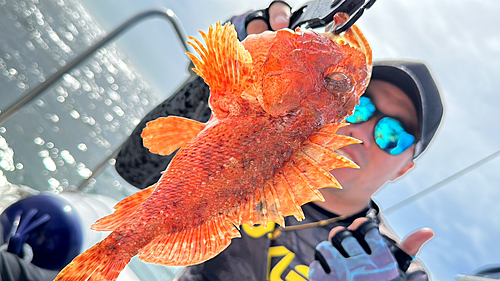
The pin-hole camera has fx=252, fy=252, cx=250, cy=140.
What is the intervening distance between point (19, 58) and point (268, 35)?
1735 cm

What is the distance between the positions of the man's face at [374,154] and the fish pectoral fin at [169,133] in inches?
51.8

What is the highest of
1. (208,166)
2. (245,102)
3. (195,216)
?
(245,102)

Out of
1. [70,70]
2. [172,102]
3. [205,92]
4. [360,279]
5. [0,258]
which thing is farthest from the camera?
[70,70]

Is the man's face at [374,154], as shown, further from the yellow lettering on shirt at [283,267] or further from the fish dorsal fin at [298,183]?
the fish dorsal fin at [298,183]

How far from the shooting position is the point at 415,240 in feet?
4.73

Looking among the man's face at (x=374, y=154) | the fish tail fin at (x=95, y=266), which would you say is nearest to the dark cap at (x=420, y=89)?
the man's face at (x=374, y=154)

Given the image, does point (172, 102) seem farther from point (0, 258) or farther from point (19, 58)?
point (19, 58)

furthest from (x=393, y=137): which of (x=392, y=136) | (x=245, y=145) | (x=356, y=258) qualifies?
(x=245, y=145)

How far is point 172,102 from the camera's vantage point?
2.11 m

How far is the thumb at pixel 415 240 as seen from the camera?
1.37 meters

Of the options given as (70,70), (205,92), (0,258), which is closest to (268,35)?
(205,92)

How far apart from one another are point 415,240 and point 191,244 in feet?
4.39

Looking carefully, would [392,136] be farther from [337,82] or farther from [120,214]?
[120,214]

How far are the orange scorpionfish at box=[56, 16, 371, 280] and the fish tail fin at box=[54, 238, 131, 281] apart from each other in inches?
2.8
